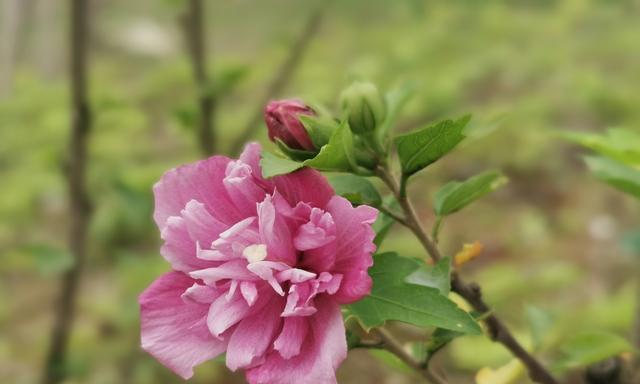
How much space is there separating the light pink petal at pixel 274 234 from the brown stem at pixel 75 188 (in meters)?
0.71

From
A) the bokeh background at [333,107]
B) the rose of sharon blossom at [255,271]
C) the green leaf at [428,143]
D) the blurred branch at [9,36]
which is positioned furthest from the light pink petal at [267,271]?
the blurred branch at [9,36]

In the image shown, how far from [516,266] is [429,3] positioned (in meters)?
1.27

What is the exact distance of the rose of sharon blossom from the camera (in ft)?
1.30

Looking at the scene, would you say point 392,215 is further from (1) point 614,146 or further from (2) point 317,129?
(1) point 614,146

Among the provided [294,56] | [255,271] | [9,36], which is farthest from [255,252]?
[9,36]

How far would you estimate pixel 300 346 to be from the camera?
0.40 m

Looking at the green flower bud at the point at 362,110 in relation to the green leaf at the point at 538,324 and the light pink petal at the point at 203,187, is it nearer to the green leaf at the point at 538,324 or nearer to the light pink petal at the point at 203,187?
the light pink petal at the point at 203,187

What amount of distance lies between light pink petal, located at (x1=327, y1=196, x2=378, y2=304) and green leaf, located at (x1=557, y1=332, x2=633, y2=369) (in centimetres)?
29

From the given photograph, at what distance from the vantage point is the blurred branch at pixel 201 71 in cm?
111

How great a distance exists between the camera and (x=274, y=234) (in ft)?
1.33

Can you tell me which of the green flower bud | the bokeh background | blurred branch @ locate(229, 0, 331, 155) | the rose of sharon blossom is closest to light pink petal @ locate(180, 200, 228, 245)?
the rose of sharon blossom

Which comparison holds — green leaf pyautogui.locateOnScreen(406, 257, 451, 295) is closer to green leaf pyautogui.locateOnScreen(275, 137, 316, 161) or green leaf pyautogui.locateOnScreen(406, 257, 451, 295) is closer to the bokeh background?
green leaf pyautogui.locateOnScreen(275, 137, 316, 161)

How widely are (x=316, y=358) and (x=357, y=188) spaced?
12cm

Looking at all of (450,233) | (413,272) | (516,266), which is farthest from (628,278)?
(413,272)
